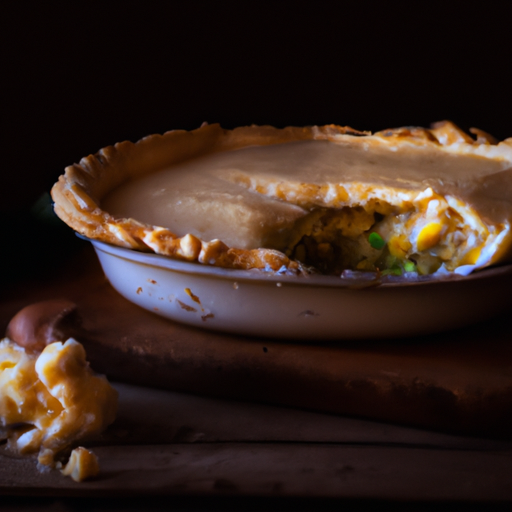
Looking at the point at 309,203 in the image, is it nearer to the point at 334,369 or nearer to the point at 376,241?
the point at 376,241

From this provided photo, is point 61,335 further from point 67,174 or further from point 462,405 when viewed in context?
point 462,405

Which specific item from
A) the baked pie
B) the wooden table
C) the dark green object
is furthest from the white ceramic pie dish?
the dark green object

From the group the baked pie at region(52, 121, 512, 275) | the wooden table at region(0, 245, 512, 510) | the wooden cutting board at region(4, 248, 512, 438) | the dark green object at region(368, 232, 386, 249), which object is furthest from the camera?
the dark green object at region(368, 232, 386, 249)

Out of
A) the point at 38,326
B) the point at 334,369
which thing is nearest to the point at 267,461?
the point at 334,369

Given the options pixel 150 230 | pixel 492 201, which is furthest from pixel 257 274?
pixel 492 201

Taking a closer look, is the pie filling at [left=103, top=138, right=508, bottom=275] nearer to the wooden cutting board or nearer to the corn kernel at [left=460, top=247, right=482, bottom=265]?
the corn kernel at [left=460, top=247, right=482, bottom=265]

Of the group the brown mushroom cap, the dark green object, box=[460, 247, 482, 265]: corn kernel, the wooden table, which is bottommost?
the wooden table
